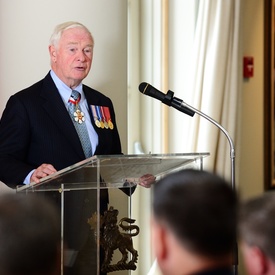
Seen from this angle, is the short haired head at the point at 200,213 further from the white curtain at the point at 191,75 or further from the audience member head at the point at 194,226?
the white curtain at the point at 191,75

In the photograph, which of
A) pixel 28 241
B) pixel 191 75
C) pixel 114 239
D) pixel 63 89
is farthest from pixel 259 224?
pixel 191 75

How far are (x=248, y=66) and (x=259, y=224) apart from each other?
14.4 ft

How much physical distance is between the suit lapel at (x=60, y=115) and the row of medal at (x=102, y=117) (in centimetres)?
16

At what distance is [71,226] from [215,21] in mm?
2629

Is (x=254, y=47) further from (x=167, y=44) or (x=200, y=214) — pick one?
(x=200, y=214)

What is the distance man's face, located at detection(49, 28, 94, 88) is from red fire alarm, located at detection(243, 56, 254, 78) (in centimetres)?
210

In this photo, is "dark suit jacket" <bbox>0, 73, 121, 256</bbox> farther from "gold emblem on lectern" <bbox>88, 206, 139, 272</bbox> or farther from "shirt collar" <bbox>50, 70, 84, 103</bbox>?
"gold emblem on lectern" <bbox>88, 206, 139, 272</bbox>

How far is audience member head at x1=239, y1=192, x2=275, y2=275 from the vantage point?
1.96 metres

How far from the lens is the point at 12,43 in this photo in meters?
4.83

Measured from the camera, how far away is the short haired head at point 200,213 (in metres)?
1.81

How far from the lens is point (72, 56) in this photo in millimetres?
4352

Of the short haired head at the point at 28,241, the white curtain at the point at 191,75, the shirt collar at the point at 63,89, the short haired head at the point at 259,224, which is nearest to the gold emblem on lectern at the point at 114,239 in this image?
the shirt collar at the point at 63,89

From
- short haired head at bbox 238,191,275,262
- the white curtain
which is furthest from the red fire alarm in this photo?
short haired head at bbox 238,191,275,262

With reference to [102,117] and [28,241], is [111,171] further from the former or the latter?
[28,241]
